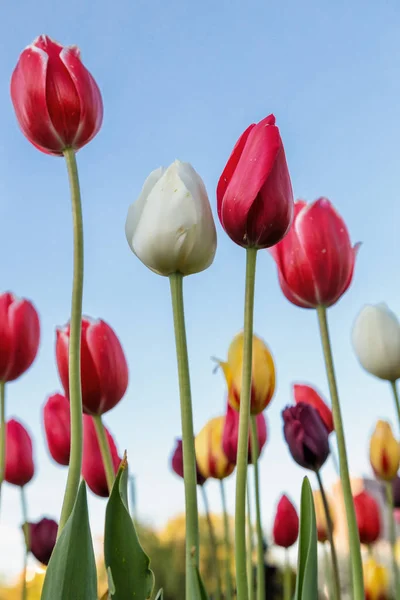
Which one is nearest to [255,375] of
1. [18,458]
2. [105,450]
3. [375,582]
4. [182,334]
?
[105,450]

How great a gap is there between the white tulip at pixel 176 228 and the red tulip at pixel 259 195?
0.02 meters

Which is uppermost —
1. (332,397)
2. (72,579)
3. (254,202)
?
(254,202)

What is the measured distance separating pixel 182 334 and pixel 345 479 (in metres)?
0.20

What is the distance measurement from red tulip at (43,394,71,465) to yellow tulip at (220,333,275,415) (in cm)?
22

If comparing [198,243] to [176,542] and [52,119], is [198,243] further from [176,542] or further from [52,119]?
[176,542]

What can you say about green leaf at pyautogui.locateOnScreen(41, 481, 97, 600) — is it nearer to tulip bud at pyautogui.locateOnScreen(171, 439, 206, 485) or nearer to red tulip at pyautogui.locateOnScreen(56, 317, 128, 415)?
red tulip at pyautogui.locateOnScreen(56, 317, 128, 415)

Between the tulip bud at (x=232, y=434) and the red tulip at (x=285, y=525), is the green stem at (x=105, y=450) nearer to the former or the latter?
the tulip bud at (x=232, y=434)

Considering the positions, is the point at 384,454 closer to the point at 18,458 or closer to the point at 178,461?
the point at 178,461

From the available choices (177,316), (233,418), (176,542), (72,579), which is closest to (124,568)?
(72,579)

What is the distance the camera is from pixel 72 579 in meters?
0.42

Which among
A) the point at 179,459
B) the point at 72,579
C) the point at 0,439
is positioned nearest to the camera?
the point at 72,579

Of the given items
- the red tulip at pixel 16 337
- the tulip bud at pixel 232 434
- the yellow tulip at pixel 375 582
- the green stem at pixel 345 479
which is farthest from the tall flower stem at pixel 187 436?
the yellow tulip at pixel 375 582

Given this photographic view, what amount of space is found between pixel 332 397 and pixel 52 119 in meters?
0.33

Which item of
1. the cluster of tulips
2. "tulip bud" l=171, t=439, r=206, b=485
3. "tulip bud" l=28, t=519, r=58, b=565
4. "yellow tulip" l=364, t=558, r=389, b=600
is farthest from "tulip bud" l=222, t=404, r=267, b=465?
"yellow tulip" l=364, t=558, r=389, b=600
